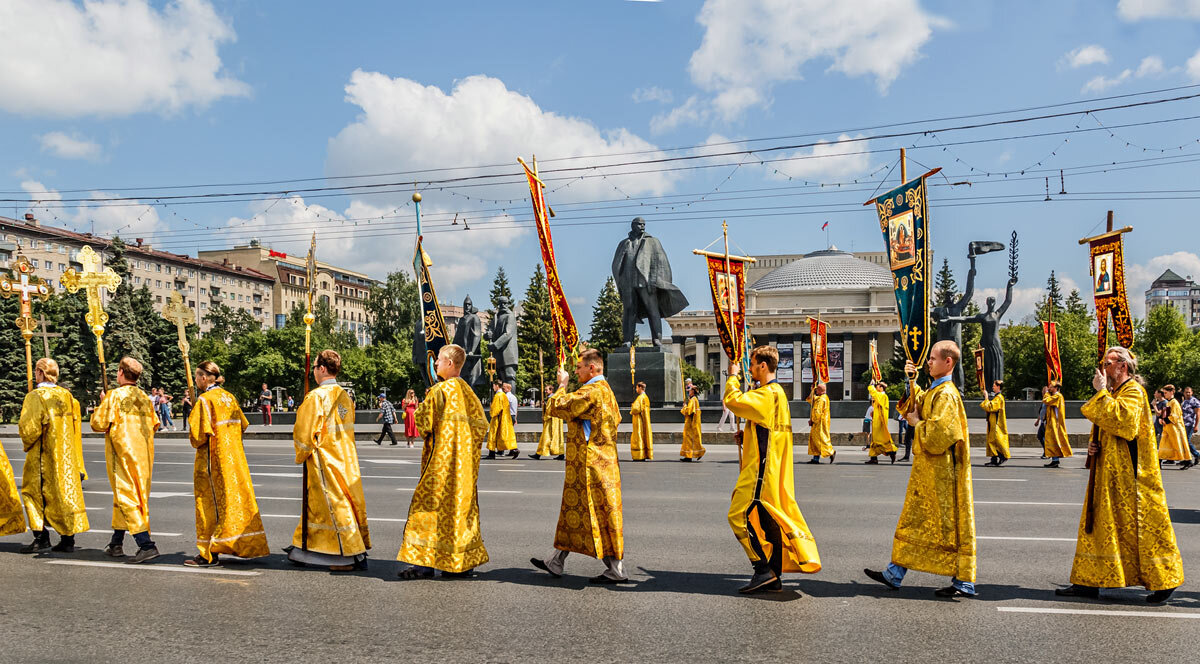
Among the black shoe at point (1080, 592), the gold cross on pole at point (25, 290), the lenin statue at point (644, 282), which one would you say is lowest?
the black shoe at point (1080, 592)

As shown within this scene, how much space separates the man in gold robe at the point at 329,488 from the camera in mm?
6941

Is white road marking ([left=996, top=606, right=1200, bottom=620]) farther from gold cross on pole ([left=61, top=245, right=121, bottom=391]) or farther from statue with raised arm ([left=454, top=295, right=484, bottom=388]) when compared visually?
statue with raised arm ([left=454, top=295, right=484, bottom=388])

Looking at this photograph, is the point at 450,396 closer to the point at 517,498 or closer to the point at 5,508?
the point at 5,508

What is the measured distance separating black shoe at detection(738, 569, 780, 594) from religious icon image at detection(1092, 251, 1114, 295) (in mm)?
12278

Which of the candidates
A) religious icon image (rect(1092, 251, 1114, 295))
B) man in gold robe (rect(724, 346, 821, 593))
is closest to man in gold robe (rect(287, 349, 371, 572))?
man in gold robe (rect(724, 346, 821, 593))

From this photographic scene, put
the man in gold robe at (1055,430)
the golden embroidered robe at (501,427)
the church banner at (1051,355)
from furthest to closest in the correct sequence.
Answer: the church banner at (1051,355)
the golden embroidered robe at (501,427)
the man in gold robe at (1055,430)

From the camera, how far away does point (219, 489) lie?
7.18 meters

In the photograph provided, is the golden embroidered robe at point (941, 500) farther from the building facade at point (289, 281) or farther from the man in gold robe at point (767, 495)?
the building facade at point (289, 281)

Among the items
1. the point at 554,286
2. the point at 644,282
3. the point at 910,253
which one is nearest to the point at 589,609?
the point at 910,253

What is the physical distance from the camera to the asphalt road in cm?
497

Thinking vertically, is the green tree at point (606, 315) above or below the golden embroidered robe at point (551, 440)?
above

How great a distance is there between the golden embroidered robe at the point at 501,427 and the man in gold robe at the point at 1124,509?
14775 mm

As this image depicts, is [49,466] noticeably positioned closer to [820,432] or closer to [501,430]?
[501,430]

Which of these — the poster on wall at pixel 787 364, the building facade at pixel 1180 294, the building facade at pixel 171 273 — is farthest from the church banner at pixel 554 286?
the building facade at pixel 1180 294
